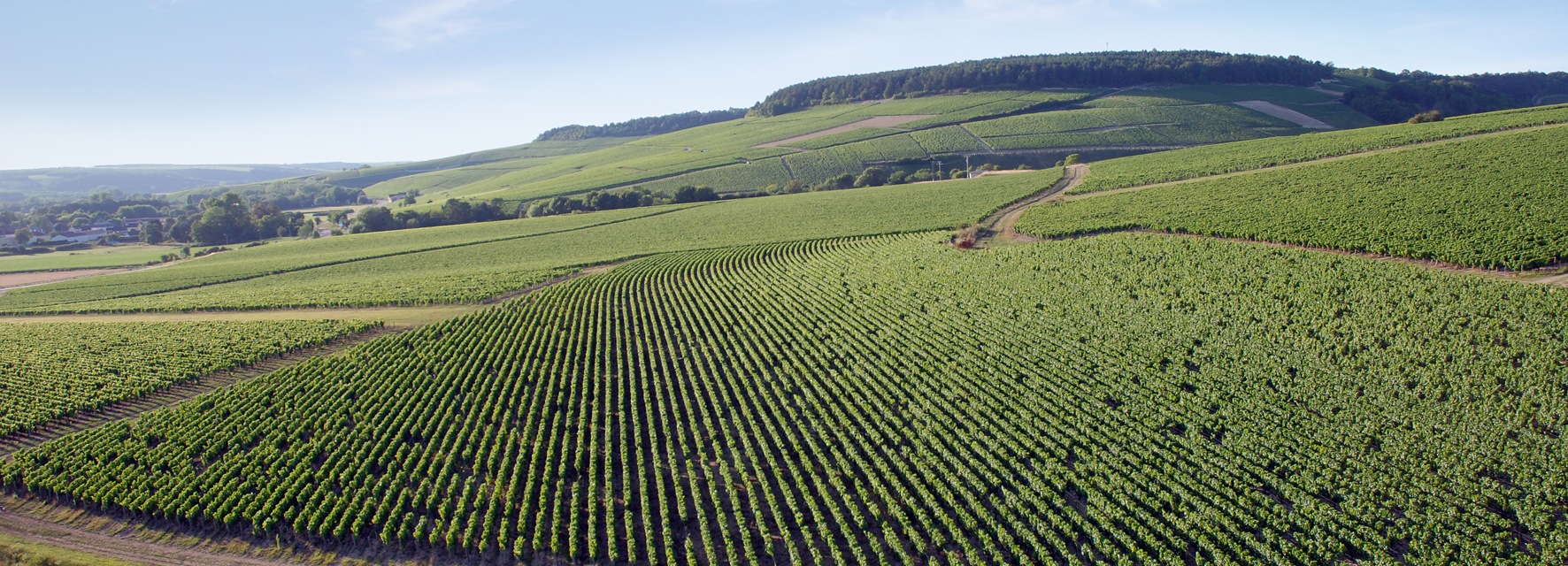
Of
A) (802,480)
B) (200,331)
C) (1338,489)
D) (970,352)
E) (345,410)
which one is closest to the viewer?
(1338,489)

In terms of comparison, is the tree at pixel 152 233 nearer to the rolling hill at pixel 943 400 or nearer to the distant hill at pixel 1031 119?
the distant hill at pixel 1031 119

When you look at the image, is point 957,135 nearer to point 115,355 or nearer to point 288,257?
point 288,257

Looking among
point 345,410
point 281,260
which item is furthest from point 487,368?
point 281,260

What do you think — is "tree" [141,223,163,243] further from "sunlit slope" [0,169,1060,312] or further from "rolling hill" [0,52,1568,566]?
"rolling hill" [0,52,1568,566]

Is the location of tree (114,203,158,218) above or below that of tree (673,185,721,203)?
above

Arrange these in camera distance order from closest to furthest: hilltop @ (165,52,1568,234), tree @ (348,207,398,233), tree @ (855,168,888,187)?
tree @ (855,168,888,187)
tree @ (348,207,398,233)
hilltop @ (165,52,1568,234)

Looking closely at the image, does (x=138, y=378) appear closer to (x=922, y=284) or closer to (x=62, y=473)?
(x=62, y=473)

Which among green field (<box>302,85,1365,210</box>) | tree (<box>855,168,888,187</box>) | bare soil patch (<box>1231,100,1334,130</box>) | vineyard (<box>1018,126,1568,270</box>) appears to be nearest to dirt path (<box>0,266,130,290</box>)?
green field (<box>302,85,1365,210</box>)
